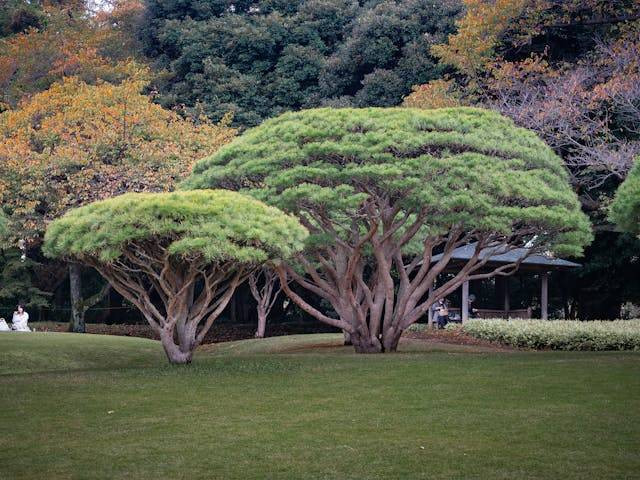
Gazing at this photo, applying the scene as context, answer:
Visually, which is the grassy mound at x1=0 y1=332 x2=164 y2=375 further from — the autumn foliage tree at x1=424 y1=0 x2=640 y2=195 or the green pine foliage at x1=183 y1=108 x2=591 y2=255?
the autumn foliage tree at x1=424 y1=0 x2=640 y2=195

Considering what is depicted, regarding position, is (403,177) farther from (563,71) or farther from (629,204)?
(563,71)

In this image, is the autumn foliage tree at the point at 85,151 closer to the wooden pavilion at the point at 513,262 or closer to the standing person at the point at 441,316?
the wooden pavilion at the point at 513,262

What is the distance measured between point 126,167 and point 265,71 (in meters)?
11.0

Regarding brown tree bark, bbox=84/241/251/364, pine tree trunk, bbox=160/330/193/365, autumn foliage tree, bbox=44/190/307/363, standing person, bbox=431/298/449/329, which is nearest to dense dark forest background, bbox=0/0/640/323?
standing person, bbox=431/298/449/329

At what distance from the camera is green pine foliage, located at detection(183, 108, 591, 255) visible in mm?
19922

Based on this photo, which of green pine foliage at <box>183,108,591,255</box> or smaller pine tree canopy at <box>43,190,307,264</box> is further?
green pine foliage at <box>183,108,591,255</box>

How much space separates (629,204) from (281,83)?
2210 centimetres

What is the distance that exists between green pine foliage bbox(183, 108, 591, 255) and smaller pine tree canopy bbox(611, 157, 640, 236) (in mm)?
1440

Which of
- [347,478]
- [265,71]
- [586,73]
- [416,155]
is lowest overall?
[347,478]

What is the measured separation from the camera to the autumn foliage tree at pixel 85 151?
1221 inches

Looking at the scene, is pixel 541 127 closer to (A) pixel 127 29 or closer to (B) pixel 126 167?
(B) pixel 126 167

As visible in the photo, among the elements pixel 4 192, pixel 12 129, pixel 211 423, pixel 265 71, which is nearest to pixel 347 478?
pixel 211 423

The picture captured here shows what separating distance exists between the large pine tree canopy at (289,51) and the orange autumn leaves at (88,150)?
171 inches

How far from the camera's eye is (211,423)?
481 inches
